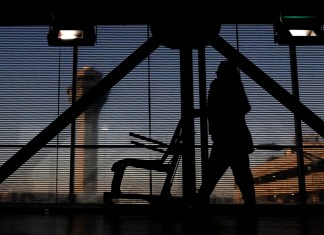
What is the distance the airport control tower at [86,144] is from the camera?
19.1 feet

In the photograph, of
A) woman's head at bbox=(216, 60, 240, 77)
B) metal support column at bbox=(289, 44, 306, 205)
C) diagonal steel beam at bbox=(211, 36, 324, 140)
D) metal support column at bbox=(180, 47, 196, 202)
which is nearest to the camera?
woman's head at bbox=(216, 60, 240, 77)

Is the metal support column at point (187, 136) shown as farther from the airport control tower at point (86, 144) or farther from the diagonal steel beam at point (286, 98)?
the airport control tower at point (86, 144)

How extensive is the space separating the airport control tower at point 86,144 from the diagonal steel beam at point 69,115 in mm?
1387

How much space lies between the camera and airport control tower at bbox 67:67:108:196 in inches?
229

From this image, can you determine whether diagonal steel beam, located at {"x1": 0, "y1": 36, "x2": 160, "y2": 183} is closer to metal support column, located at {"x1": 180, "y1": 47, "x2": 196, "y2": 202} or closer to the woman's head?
metal support column, located at {"x1": 180, "y1": 47, "x2": 196, "y2": 202}

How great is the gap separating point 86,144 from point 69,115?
1429 mm

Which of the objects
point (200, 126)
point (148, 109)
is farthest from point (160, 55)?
point (200, 126)

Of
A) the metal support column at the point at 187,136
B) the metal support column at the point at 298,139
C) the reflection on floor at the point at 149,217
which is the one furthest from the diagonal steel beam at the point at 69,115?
the metal support column at the point at 298,139

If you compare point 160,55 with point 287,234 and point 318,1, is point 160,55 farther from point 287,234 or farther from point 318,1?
point 287,234

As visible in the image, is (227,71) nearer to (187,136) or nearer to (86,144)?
(187,136)

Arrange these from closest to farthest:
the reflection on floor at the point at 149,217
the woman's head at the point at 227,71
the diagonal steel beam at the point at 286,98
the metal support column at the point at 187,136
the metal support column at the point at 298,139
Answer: the reflection on floor at the point at 149,217, the woman's head at the point at 227,71, the metal support column at the point at 187,136, the diagonal steel beam at the point at 286,98, the metal support column at the point at 298,139

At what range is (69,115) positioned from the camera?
14.8 feet

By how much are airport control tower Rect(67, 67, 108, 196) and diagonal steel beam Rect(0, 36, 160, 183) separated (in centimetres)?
139

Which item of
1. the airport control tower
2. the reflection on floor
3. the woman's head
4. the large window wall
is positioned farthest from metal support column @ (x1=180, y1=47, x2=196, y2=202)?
the airport control tower
